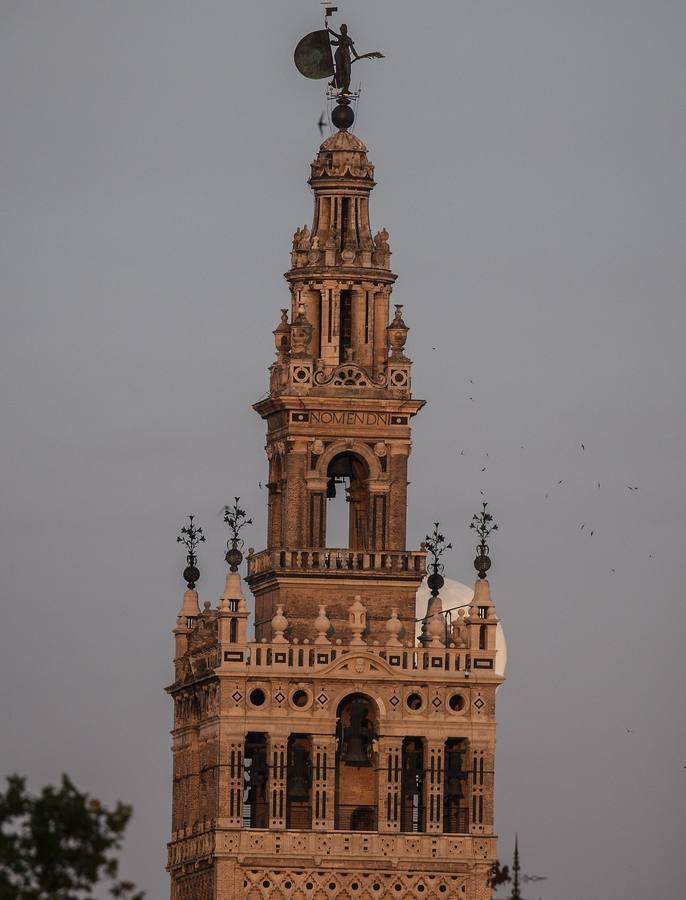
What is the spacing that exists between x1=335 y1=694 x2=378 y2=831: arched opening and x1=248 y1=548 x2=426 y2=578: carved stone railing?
3640 mm

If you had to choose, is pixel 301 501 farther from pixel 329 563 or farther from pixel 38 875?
pixel 38 875

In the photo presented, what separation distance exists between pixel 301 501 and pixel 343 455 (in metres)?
2.15

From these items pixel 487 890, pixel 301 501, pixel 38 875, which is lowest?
pixel 38 875

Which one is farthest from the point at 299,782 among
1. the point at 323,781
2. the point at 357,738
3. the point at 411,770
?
the point at 411,770

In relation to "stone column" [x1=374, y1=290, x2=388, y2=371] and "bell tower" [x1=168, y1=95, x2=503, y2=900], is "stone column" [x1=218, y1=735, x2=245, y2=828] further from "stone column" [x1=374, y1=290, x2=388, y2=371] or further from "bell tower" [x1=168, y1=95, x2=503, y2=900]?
"stone column" [x1=374, y1=290, x2=388, y2=371]

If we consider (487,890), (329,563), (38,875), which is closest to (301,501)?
(329,563)

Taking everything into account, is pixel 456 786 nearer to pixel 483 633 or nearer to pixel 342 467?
pixel 483 633

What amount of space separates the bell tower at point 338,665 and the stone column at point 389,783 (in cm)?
5

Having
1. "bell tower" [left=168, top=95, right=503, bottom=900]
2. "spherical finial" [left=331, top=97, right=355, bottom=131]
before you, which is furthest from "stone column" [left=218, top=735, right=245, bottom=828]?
"spherical finial" [left=331, top=97, right=355, bottom=131]

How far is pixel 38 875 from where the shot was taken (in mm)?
113312

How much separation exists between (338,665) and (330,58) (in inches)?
688

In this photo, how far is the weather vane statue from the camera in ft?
518

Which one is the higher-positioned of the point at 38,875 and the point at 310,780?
the point at 310,780

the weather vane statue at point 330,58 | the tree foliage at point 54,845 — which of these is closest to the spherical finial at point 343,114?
the weather vane statue at point 330,58
